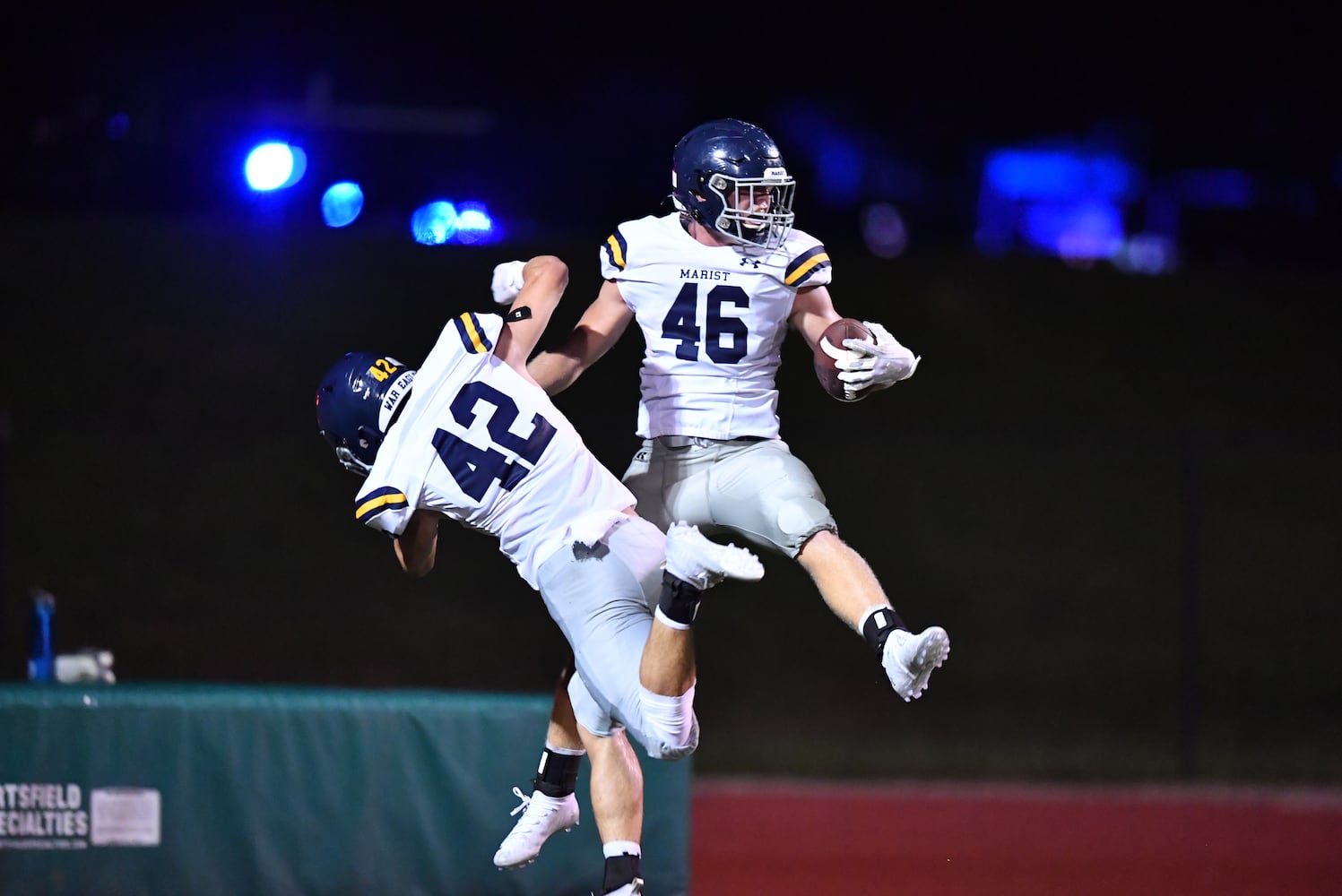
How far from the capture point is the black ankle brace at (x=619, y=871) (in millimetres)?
4766

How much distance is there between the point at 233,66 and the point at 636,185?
8.40 ft

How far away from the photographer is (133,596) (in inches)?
360

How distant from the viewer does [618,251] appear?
192 inches

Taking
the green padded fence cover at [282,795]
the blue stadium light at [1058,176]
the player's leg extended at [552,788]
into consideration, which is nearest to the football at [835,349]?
the player's leg extended at [552,788]

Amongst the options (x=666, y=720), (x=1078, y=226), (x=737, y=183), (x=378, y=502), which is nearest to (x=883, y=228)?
(x=1078, y=226)

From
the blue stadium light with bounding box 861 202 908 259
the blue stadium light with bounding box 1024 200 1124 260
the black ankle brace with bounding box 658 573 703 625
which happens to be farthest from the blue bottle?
the blue stadium light with bounding box 1024 200 1124 260

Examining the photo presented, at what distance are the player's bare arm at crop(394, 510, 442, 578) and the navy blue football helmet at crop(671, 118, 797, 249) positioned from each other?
1229 millimetres

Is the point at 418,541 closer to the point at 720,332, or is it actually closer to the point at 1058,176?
the point at 720,332

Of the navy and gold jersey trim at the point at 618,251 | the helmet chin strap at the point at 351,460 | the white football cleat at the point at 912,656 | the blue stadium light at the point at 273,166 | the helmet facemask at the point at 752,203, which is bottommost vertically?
the white football cleat at the point at 912,656

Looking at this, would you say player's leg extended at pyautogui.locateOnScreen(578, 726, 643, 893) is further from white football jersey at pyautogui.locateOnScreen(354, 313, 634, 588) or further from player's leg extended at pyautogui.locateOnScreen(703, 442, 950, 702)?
player's leg extended at pyautogui.locateOnScreen(703, 442, 950, 702)

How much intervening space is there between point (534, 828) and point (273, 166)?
5.56 metres

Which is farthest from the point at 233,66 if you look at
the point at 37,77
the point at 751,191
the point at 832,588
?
the point at 832,588

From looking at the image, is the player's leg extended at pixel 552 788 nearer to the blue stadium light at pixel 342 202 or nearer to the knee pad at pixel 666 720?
the knee pad at pixel 666 720

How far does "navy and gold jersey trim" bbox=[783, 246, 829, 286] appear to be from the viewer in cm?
473
